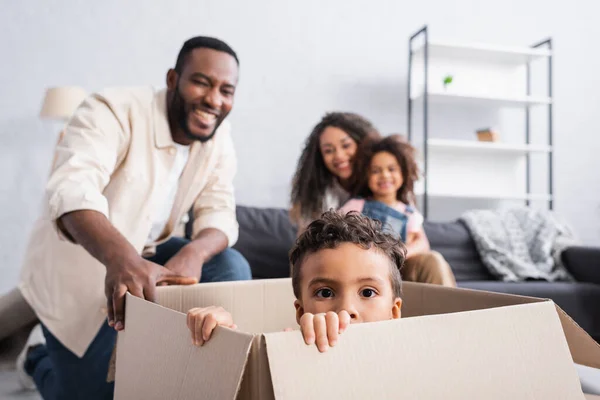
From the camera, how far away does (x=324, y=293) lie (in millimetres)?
922

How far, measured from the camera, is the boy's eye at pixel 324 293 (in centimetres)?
92

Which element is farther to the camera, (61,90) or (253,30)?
(253,30)

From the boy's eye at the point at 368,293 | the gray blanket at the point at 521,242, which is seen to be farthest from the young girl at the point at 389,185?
the boy's eye at the point at 368,293

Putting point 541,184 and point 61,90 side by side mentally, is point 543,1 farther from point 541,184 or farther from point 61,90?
point 61,90

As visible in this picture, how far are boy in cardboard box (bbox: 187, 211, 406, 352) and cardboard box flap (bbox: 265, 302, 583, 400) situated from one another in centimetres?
27

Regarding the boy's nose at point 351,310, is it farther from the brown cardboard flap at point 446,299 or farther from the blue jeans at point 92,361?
the blue jeans at point 92,361

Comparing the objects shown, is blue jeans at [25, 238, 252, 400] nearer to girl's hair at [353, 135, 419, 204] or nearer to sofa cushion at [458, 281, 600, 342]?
girl's hair at [353, 135, 419, 204]

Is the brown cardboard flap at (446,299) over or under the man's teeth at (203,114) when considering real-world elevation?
under

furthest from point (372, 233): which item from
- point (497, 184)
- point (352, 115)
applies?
point (497, 184)

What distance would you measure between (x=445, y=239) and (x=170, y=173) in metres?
1.65

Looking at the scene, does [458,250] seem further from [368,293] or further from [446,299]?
[368,293]

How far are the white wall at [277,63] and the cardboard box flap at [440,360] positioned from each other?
2733 millimetres

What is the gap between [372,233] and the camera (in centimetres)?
99

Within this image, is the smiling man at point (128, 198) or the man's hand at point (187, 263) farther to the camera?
the smiling man at point (128, 198)
